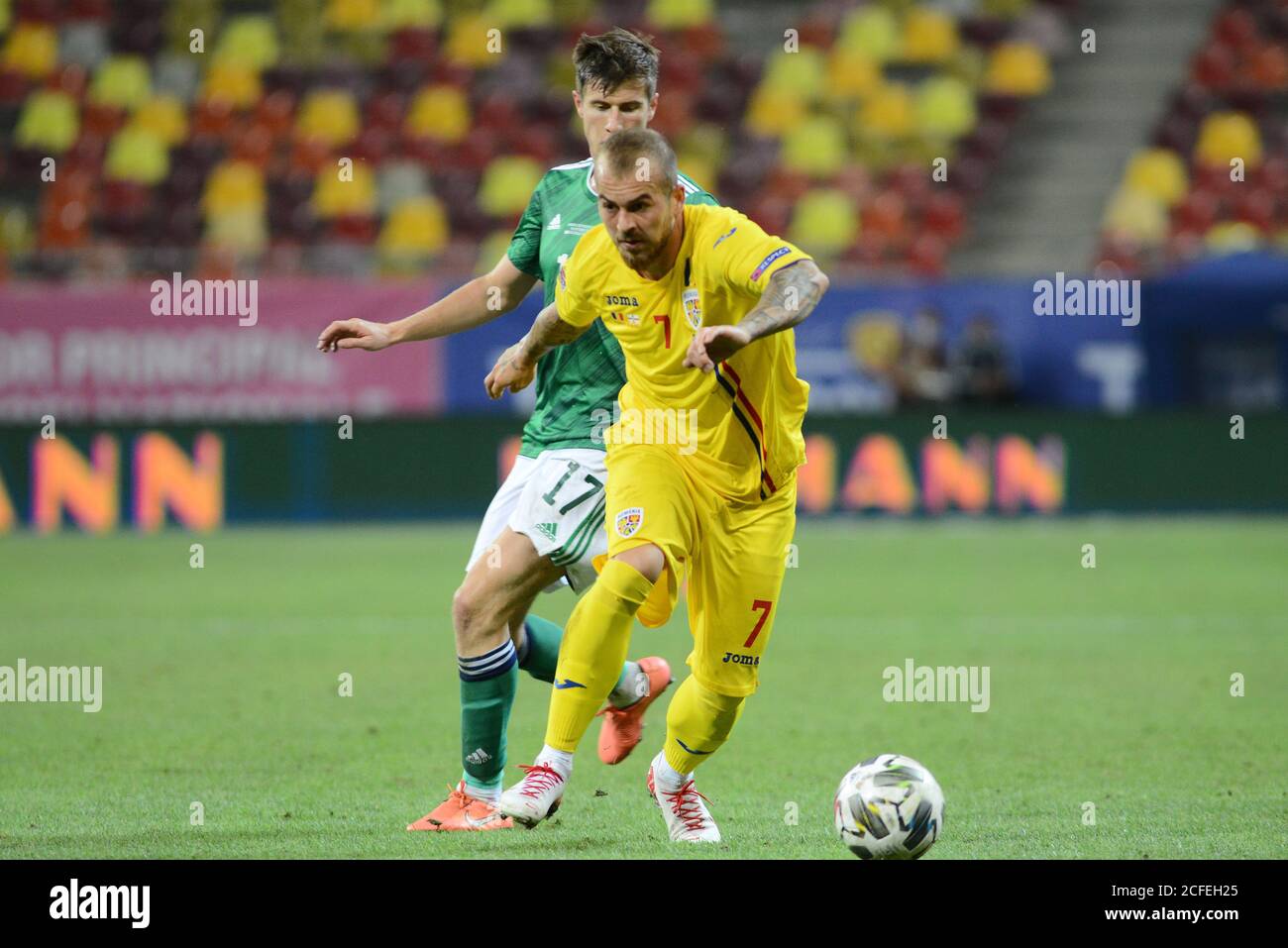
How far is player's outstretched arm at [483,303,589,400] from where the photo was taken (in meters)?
5.64

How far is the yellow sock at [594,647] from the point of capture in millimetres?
5250

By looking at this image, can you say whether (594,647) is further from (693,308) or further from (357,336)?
(357,336)

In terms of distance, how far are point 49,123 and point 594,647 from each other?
2029 centimetres

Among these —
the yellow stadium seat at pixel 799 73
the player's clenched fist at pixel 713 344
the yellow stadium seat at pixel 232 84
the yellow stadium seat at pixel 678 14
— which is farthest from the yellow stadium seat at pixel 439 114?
the player's clenched fist at pixel 713 344

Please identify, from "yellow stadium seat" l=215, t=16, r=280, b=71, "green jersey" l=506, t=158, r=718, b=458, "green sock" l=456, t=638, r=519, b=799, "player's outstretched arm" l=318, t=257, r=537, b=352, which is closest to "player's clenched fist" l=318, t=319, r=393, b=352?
"player's outstretched arm" l=318, t=257, r=537, b=352

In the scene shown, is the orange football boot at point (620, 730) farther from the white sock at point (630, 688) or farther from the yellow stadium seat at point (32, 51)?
the yellow stadium seat at point (32, 51)

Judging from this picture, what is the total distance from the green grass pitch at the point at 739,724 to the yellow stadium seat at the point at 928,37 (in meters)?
10.1

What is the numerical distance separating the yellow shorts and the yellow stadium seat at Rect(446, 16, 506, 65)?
19464 mm

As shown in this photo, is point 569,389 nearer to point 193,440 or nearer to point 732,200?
point 193,440

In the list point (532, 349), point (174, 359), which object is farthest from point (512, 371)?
point (174, 359)

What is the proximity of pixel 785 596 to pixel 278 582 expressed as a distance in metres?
3.77

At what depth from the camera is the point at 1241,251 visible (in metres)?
19.2

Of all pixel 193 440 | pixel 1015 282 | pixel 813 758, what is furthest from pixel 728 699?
pixel 1015 282

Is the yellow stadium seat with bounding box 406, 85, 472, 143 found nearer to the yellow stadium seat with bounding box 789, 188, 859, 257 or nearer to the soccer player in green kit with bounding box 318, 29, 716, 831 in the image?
the yellow stadium seat with bounding box 789, 188, 859, 257
